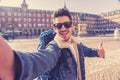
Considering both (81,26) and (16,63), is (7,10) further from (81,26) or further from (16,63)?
(16,63)

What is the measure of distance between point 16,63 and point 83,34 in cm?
5722

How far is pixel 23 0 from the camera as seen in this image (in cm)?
9231

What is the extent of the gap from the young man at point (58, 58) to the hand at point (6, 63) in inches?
1.1

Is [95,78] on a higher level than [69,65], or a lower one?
lower

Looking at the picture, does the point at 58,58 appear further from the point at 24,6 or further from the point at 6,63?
the point at 24,6

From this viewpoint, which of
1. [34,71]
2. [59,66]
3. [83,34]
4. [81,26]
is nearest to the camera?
[34,71]

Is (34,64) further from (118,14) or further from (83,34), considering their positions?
(118,14)

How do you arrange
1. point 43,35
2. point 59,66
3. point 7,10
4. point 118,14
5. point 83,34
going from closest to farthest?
1. point 59,66
2. point 43,35
3. point 83,34
4. point 7,10
5. point 118,14

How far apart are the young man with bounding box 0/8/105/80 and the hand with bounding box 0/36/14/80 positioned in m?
0.03

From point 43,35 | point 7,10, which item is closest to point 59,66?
point 43,35

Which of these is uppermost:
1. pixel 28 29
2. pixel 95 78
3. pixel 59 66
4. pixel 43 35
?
pixel 43 35

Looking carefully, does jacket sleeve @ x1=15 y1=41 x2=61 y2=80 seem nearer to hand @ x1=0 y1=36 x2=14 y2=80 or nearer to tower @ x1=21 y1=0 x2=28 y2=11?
hand @ x1=0 y1=36 x2=14 y2=80

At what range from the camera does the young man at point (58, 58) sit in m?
0.92

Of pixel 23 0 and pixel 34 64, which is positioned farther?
pixel 23 0
